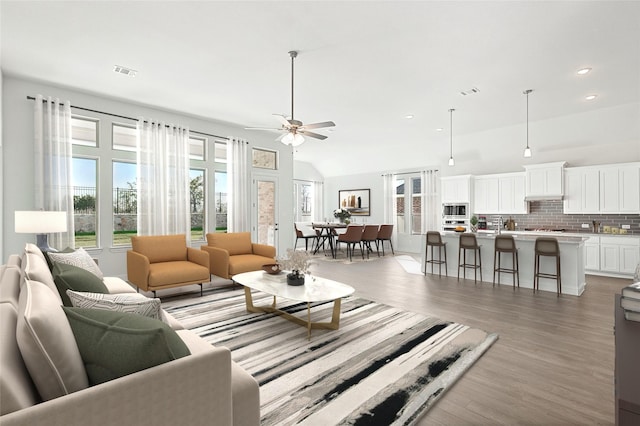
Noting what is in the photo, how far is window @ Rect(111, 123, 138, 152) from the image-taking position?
5488mm

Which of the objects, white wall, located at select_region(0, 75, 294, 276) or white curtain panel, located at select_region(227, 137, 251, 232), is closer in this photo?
white wall, located at select_region(0, 75, 294, 276)

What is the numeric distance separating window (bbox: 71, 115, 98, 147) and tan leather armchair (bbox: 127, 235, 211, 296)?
1884 millimetres

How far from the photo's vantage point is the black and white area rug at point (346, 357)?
2049mm

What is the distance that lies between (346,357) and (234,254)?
3.28 m

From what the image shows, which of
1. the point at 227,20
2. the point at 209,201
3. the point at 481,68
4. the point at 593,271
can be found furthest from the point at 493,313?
the point at 209,201

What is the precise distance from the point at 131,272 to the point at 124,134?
2542mm

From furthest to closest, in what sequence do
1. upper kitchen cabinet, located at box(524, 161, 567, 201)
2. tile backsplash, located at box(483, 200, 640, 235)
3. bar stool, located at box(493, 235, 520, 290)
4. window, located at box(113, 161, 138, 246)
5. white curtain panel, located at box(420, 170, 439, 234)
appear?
white curtain panel, located at box(420, 170, 439, 234) → upper kitchen cabinet, located at box(524, 161, 567, 201) → tile backsplash, located at box(483, 200, 640, 235) → window, located at box(113, 161, 138, 246) → bar stool, located at box(493, 235, 520, 290)

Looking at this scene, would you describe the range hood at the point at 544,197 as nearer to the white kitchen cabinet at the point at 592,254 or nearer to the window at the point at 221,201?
the white kitchen cabinet at the point at 592,254

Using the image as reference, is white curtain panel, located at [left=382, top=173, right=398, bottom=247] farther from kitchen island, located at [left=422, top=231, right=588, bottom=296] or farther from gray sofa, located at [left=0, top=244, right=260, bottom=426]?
gray sofa, located at [left=0, top=244, right=260, bottom=426]

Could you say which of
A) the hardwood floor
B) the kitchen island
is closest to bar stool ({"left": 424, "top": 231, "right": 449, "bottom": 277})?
the kitchen island

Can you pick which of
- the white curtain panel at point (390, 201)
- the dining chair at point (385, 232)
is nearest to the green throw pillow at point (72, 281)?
the dining chair at point (385, 232)

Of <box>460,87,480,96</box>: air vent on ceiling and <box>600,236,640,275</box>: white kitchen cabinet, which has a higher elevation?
<box>460,87,480,96</box>: air vent on ceiling

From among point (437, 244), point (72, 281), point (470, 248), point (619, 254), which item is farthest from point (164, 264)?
point (619, 254)

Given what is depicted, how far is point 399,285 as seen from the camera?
17.8 feet
